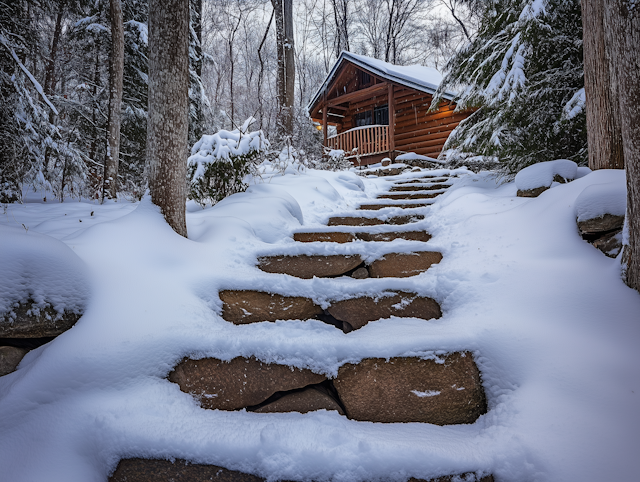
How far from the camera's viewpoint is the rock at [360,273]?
254 centimetres

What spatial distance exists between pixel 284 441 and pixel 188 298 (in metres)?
1.00

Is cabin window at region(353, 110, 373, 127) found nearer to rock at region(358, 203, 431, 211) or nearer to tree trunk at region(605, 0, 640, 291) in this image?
rock at region(358, 203, 431, 211)

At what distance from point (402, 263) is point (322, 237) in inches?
37.4

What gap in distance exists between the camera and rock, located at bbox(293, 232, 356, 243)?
3223 mm

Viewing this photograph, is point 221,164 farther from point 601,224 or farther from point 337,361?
point 601,224

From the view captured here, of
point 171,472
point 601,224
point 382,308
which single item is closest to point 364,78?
point 601,224

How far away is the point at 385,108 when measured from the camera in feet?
46.9

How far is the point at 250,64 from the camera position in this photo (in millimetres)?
21922

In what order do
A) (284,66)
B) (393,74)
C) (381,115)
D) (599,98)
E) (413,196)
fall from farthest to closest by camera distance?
(381,115) → (393,74) → (284,66) → (413,196) → (599,98)

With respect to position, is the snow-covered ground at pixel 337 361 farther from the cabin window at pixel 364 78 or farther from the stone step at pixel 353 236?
the cabin window at pixel 364 78

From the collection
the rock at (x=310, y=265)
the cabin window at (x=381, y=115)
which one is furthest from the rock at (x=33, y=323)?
the cabin window at (x=381, y=115)

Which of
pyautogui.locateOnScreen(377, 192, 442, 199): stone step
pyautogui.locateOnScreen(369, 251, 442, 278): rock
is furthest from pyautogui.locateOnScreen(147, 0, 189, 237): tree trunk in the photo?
pyautogui.locateOnScreen(377, 192, 442, 199): stone step

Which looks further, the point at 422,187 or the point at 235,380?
the point at 422,187

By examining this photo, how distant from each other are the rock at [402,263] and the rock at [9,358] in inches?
80.4
